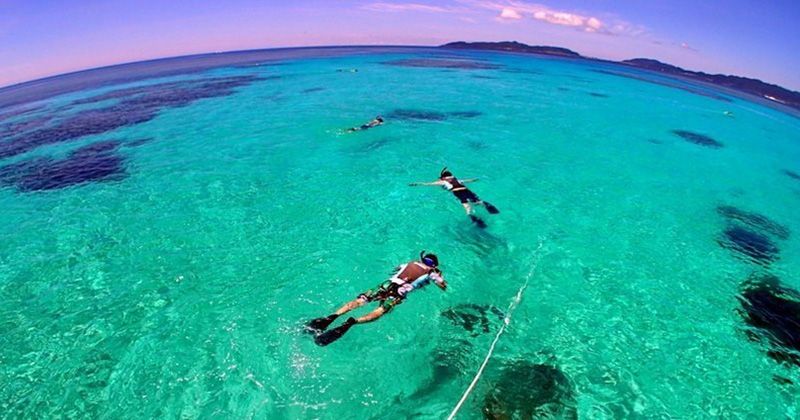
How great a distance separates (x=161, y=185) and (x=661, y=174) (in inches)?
1504

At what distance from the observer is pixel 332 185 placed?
24594 millimetres

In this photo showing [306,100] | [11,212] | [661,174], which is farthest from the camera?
[306,100]

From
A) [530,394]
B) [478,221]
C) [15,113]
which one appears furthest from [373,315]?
[15,113]

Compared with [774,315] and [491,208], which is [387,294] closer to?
[491,208]

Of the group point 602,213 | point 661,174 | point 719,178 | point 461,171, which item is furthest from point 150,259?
point 719,178

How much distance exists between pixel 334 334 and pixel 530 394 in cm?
626

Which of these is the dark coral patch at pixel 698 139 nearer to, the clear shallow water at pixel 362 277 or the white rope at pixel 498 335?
the clear shallow water at pixel 362 277

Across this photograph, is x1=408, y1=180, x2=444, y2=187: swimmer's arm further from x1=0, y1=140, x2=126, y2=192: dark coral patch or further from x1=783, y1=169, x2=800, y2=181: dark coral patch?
x1=783, y1=169, x2=800, y2=181: dark coral patch

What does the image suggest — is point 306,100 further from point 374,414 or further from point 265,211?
point 374,414

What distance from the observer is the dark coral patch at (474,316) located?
13016 millimetres

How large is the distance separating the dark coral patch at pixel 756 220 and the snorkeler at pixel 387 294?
2152 cm

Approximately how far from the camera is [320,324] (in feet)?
40.8

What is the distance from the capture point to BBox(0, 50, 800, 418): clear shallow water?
1088 cm

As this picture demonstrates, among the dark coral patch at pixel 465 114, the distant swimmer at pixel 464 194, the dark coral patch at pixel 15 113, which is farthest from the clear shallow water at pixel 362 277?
the dark coral patch at pixel 15 113
